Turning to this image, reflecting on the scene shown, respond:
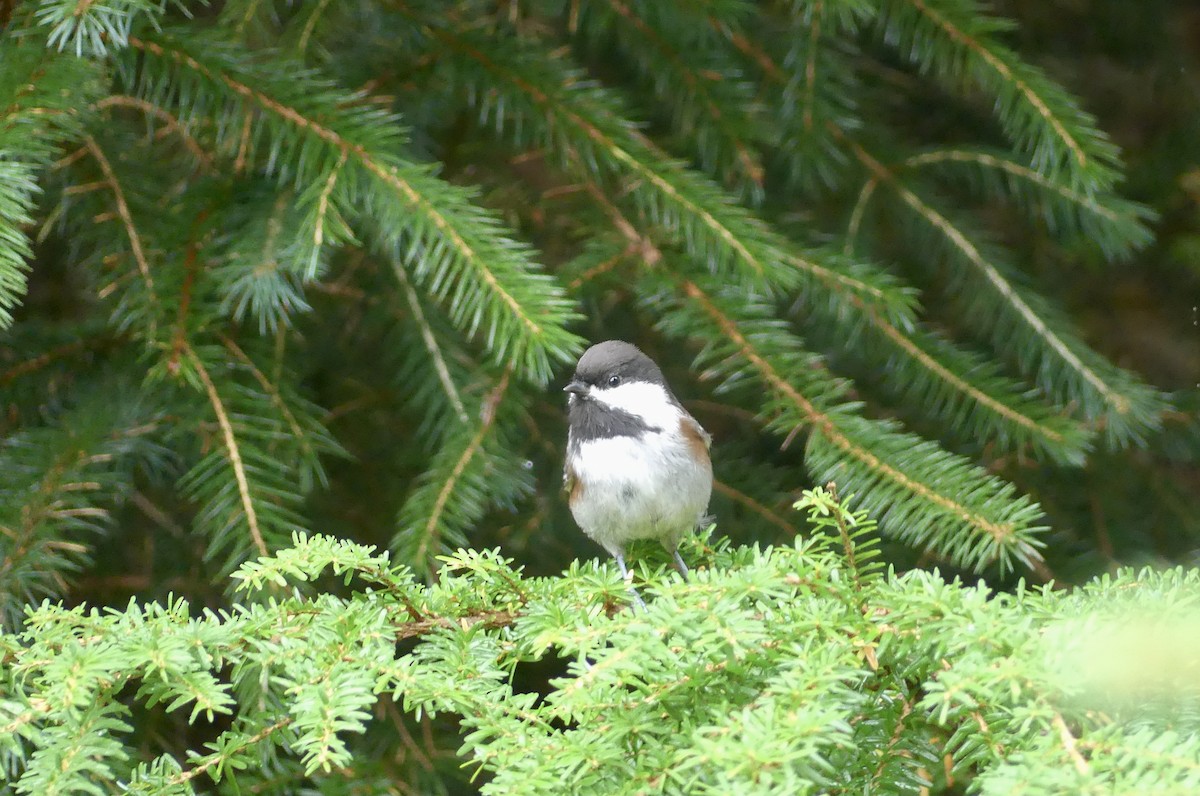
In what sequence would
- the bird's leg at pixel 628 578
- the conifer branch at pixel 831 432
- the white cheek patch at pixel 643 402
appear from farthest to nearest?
1. the white cheek patch at pixel 643 402
2. the conifer branch at pixel 831 432
3. the bird's leg at pixel 628 578

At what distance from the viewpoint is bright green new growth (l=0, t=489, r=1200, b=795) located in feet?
3.47

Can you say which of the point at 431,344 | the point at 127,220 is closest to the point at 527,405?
the point at 431,344

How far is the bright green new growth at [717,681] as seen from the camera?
3.47 ft

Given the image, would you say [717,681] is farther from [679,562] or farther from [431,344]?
[431,344]

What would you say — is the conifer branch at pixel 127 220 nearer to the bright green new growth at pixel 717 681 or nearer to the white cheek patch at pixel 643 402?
the bright green new growth at pixel 717 681

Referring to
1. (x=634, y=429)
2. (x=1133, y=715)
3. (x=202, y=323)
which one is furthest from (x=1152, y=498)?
(x=202, y=323)

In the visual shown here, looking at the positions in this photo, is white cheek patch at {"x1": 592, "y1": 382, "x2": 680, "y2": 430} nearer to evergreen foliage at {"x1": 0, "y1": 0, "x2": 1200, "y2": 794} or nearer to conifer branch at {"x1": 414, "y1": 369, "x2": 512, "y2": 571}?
evergreen foliage at {"x1": 0, "y1": 0, "x2": 1200, "y2": 794}

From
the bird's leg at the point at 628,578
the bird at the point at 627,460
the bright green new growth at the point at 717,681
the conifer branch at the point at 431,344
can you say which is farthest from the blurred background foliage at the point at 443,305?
the bright green new growth at the point at 717,681

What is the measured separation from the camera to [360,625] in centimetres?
138

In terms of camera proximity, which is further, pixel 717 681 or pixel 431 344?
pixel 431 344

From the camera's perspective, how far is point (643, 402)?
2.52 m

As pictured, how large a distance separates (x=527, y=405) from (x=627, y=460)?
256 millimetres

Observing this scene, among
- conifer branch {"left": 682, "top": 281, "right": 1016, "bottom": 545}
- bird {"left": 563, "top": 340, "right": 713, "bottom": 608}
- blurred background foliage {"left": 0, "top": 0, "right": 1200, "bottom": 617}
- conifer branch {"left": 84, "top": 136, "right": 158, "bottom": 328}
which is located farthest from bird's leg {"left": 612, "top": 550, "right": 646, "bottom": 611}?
conifer branch {"left": 84, "top": 136, "right": 158, "bottom": 328}

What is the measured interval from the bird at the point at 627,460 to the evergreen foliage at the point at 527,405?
0.15 m
